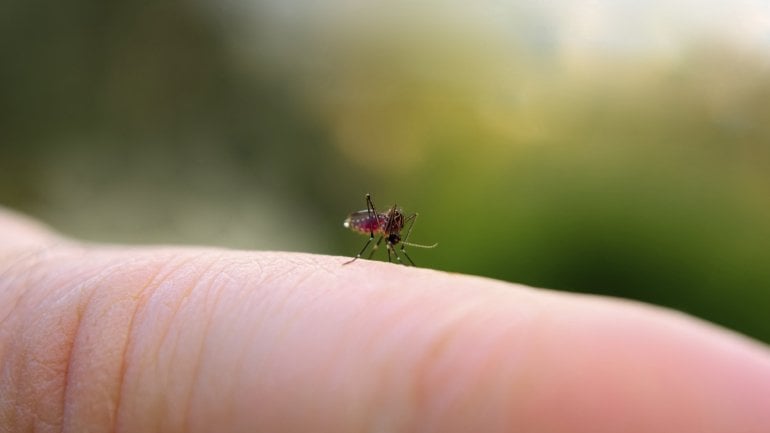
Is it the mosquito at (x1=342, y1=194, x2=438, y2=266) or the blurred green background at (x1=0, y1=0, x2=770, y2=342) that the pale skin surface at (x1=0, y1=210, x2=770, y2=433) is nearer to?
the mosquito at (x1=342, y1=194, x2=438, y2=266)

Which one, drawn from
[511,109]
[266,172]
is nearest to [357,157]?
[266,172]

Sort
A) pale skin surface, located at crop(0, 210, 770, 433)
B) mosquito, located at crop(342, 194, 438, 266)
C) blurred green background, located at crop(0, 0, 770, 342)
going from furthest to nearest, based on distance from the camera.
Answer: blurred green background, located at crop(0, 0, 770, 342)
mosquito, located at crop(342, 194, 438, 266)
pale skin surface, located at crop(0, 210, 770, 433)

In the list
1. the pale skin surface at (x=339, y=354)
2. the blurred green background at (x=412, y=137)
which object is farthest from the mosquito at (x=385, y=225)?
the blurred green background at (x=412, y=137)

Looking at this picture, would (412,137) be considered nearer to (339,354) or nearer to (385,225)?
(385,225)

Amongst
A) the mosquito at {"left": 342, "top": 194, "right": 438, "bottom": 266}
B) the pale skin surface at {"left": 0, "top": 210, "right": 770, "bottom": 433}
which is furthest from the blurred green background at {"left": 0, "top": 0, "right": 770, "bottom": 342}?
the pale skin surface at {"left": 0, "top": 210, "right": 770, "bottom": 433}

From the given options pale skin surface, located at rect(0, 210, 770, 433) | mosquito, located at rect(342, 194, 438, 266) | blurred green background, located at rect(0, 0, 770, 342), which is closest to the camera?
pale skin surface, located at rect(0, 210, 770, 433)

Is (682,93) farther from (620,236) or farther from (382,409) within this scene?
(382,409)

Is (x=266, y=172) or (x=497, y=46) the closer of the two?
(x=497, y=46)
